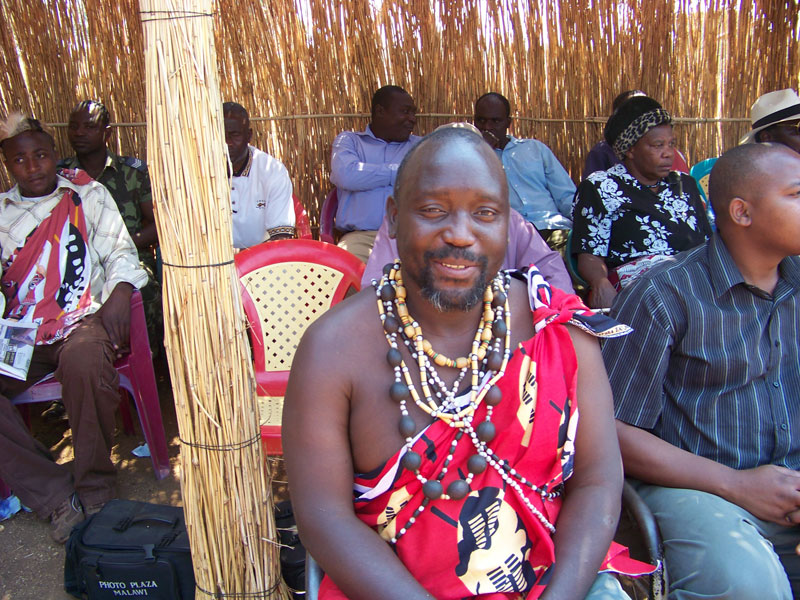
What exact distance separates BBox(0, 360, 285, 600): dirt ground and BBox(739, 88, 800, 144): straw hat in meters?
3.98

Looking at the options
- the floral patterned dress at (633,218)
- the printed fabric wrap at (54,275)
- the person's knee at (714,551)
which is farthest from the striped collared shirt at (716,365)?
the printed fabric wrap at (54,275)

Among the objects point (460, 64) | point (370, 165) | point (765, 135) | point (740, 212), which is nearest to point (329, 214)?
point (370, 165)

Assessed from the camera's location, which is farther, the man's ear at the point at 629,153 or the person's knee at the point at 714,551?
the man's ear at the point at 629,153

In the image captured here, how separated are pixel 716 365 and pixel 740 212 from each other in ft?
1.70

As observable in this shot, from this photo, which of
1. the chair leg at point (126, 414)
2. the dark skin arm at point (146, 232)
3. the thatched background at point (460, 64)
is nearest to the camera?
the chair leg at point (126, 414)

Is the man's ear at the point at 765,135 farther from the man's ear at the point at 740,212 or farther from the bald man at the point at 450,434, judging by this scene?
the bald man at the point at 450,434

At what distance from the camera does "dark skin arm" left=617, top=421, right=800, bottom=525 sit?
1.95m

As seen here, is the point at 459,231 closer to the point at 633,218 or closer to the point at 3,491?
the point at 633,218

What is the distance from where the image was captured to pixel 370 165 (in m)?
4.91

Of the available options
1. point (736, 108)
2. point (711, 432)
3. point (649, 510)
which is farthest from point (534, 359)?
point (736, 108)

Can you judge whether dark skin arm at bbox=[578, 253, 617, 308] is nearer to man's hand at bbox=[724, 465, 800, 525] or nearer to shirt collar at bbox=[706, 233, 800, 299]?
shirt collar at bbox=[706, 233, 800, 299]

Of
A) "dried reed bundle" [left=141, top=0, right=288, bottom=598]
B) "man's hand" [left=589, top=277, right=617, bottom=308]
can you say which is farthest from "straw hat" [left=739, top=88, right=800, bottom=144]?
"dried reed bundle" [left=141, top=0, right=288, bottom=598]

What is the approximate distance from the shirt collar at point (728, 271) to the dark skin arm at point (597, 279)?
1.32 m

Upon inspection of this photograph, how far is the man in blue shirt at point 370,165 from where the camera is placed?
4.87 meters
